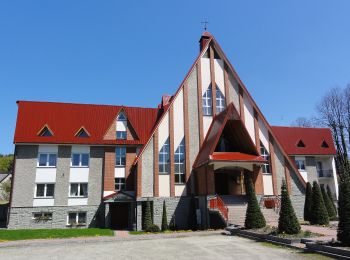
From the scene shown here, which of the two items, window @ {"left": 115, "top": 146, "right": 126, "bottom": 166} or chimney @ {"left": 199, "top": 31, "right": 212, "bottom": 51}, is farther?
chimney @ {"left": 199, "top": 31, "right": 212, "bottom": 51}

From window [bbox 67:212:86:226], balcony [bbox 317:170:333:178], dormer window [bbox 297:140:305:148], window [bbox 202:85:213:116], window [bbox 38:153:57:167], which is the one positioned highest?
window [bbox 202:85:213:116]

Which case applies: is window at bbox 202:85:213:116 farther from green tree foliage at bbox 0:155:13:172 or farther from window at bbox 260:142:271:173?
green tree foliage at bbox 0:155:13:172

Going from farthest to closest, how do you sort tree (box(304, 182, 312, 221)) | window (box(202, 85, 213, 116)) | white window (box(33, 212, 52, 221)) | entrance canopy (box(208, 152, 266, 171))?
window (box(202, 85, 213, 116)) → white window (box(33, 212, 52, 221)) → tree (box(304, 182, 312, 221)) → entrance canopy (box(208, 152, 266, 171))

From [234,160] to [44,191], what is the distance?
1807 cm

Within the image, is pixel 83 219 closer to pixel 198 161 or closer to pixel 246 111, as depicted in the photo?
pixel 198 161

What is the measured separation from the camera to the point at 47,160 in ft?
98.2

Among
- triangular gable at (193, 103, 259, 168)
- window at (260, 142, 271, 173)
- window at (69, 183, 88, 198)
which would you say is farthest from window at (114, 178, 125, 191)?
window at (260, 142, 271, 173)

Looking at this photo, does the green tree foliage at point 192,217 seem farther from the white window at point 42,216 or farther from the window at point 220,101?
the white window at point 42,216

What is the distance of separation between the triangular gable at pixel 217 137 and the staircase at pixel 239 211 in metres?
3.80

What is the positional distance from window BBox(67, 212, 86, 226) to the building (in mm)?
92

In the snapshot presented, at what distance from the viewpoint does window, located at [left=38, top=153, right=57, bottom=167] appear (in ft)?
97.6

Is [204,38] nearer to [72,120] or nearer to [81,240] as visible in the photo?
[72,120]

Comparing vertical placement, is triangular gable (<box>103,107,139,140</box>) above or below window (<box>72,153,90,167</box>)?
above

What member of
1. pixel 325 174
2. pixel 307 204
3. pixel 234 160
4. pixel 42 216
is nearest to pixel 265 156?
pixel 307 204
